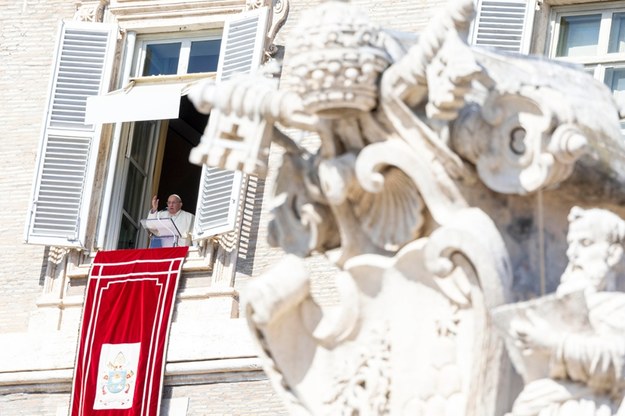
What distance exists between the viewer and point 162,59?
27797 millimetres

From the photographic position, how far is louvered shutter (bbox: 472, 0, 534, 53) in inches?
1014

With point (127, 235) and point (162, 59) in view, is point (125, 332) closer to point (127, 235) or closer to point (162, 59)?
point (127, 235)

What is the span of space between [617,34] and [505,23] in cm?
84

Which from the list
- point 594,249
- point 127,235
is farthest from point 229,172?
point 594,249

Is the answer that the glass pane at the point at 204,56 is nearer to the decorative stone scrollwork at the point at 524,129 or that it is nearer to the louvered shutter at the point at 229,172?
the louvered shutter at the point at 229,172

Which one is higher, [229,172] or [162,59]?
[162,59]

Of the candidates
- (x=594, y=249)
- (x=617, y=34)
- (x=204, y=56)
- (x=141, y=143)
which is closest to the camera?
(x=594, y=249)

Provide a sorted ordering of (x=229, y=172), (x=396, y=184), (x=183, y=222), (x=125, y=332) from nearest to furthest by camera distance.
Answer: (x=396, y=184) < (x=229, y=172) < (x=125, y=332) < (x=183, y=222)

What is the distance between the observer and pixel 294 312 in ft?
46.2

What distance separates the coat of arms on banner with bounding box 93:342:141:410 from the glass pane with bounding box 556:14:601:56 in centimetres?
408

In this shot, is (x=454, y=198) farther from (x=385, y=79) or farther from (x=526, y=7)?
(x=526, y=7)

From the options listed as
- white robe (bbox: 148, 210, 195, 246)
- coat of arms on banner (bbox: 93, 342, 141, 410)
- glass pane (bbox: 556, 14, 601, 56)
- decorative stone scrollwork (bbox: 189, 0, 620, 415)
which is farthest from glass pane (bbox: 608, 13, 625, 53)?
decorative stone scrollwork (bbox: 189, 0, 620, 415)

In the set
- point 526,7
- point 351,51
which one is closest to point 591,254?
point 351,51

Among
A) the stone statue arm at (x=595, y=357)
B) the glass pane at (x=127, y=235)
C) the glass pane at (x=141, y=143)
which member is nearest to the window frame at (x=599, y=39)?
the glass pane at (x=141, y=143)
